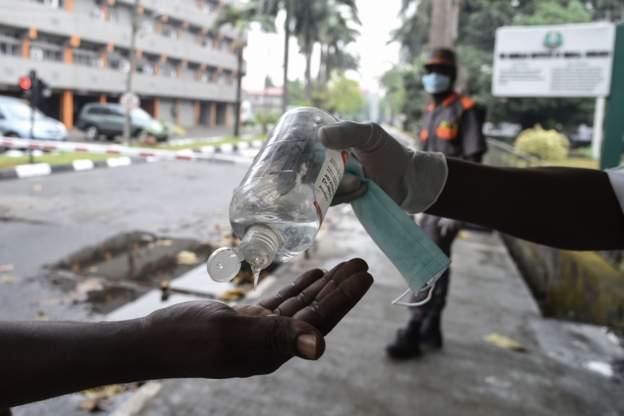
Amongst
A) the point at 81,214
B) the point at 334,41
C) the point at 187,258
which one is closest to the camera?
the point at 187,258

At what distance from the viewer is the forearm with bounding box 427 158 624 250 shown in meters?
1.73

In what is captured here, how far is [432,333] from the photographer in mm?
3746

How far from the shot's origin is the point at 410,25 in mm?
46031

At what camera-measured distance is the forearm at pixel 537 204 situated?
173 cm

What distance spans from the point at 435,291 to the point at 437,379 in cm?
64

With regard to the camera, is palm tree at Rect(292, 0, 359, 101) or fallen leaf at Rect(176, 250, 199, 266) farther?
palm tree at Rect(292, 0, 359, 101)

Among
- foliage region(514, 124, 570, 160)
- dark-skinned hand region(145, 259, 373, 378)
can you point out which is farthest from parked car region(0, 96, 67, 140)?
dark-skinned hand region(145, 259, 373, 378)

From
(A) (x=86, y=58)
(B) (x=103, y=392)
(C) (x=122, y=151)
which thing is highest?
(A) (x=86, y=58)

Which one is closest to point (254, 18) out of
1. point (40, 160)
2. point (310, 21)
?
point (310, 21)

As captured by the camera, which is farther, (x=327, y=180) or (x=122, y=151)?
(x=122, y=151)

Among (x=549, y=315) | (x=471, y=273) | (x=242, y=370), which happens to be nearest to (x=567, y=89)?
(x=471, y=273)

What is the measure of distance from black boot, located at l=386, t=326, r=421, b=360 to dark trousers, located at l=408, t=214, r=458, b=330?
38 mm

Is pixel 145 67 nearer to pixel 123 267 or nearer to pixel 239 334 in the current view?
pixel 123 267

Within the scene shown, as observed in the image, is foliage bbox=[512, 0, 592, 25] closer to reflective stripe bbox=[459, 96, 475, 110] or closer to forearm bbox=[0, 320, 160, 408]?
reflective stripe bbox=[459, 96, 475, 110]
